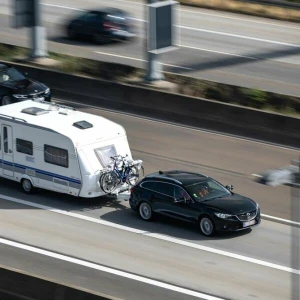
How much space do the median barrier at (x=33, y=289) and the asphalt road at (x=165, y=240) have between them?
3.06m

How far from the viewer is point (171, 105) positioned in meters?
30.0

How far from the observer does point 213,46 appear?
42844 mm

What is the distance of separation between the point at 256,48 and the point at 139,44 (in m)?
5.41

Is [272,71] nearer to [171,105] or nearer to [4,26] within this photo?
[171,105]

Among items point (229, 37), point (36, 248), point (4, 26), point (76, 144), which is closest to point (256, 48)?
point (229, 37)

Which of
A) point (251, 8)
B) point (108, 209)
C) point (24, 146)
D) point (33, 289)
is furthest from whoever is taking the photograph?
point (251, 8)

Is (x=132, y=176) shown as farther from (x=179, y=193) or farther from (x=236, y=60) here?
(x=236, y=60)

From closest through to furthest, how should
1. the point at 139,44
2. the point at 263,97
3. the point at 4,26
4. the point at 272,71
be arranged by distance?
the point at 263,97, the point at 272,71, the point at 139,44, the point at 4,26

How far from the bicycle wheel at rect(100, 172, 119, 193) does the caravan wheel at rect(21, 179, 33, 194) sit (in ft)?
7.41


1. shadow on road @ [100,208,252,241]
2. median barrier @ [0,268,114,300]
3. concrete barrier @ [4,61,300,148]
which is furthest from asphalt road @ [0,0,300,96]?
median barrier @ [0,268,114,300]

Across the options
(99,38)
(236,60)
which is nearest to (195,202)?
(236,60)

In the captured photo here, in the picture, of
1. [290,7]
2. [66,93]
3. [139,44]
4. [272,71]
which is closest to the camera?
[66,93]

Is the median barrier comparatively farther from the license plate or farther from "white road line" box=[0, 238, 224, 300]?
the license plate

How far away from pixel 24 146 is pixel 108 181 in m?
2.66
